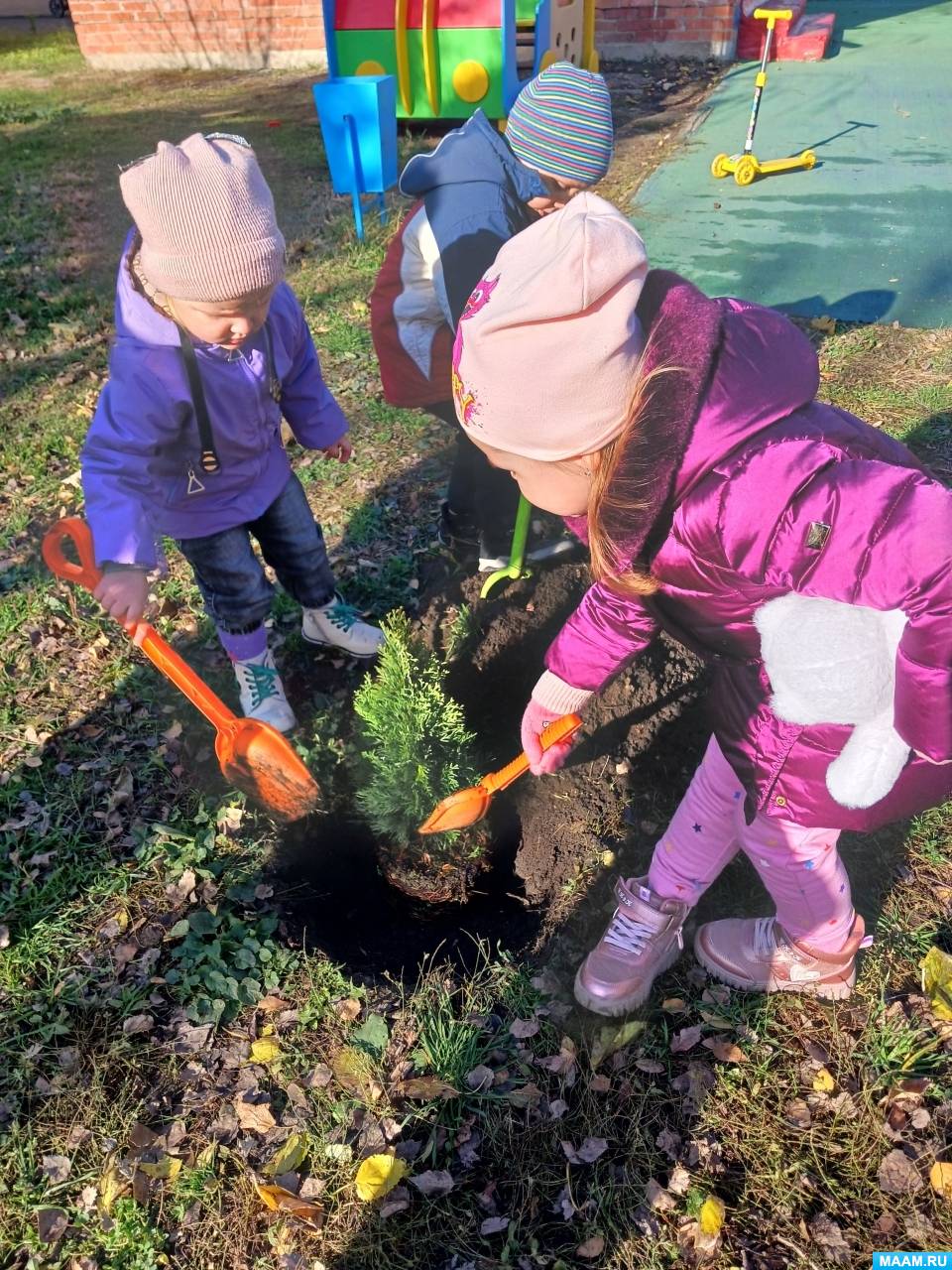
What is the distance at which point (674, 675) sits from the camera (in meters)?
2.96

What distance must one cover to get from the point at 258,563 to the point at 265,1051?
1.38 meters

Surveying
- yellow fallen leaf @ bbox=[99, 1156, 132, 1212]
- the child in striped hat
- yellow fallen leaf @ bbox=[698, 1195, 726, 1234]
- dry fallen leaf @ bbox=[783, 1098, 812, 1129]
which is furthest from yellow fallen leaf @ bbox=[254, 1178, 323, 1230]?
the child in striped hat

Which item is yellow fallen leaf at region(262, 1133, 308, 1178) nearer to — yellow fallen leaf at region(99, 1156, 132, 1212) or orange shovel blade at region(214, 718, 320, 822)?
yellow fallen leaf at region(99, 1156, 132, 1212)

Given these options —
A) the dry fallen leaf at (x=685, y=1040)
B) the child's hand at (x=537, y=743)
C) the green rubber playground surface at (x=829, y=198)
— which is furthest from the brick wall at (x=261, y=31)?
the dry fallen leaf at (x=685, y=1040)

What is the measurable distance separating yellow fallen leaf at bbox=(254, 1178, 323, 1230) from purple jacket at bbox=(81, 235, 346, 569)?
1462mm

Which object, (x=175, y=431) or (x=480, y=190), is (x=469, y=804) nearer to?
(x=175, y=431)

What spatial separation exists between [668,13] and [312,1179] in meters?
11.9

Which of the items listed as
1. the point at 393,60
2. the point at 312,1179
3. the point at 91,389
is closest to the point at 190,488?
the point at 312,1179

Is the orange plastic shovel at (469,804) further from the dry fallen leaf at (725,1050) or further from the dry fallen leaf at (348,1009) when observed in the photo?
the dry fallen leaf at (725,1050)

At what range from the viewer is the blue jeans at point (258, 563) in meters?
2.57

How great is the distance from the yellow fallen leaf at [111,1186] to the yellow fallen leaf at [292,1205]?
0.31 m

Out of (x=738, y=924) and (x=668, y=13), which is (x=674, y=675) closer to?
(x=738, y=924)

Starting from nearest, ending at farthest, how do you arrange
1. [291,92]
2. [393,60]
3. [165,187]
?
[165,187], [393,60], [291,92]

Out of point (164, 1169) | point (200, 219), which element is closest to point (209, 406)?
point (200, 219)
